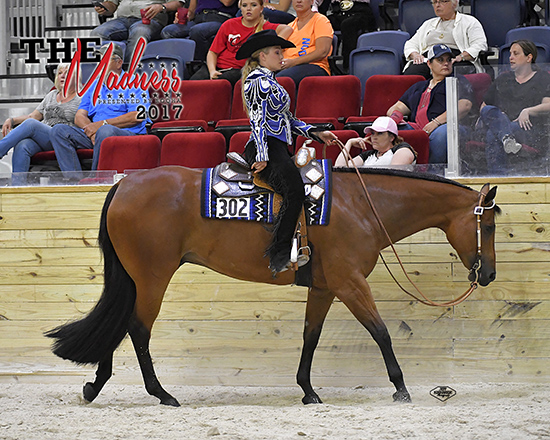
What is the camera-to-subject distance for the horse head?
4191 millimetres

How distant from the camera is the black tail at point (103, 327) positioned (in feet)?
13.9

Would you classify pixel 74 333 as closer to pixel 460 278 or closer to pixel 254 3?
pixel 460 278

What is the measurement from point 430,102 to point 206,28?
3323 millimetres

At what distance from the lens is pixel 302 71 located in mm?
6695

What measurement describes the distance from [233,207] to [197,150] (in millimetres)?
1419

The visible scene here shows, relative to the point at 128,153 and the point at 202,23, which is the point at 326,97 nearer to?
the point at 128,153

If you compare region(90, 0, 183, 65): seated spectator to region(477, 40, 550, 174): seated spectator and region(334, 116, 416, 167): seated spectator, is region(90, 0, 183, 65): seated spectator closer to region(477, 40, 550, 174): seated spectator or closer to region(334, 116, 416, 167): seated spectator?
region(334, 116, 416, 167): seated spectator

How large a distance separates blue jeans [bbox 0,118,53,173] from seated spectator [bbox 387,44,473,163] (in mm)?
2890

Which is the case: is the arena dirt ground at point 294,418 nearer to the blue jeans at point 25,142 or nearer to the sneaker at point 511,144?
the sneaker at point 511,144

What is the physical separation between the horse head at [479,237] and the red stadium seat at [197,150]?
6.67 feet

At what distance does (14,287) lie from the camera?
517cm

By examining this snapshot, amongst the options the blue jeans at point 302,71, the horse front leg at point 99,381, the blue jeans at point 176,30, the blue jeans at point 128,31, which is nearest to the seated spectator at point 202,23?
the blue jeans at point 176,30

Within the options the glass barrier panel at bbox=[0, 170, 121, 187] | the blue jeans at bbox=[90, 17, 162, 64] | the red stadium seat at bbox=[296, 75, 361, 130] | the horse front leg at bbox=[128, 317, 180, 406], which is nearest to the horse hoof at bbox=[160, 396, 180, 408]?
the horse front leg at bbox=[128, 317, 180, 406]

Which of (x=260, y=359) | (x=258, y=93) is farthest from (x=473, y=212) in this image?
(x=260, y=359)
